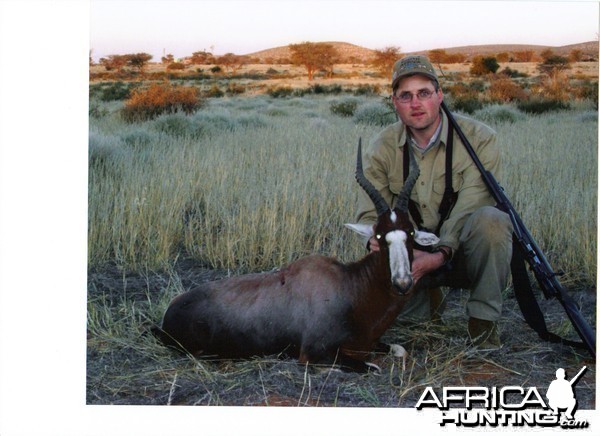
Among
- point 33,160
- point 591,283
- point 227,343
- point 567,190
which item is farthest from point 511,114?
point 33,160

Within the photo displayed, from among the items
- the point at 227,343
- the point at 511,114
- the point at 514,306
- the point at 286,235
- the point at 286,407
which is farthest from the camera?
the point at 511,114

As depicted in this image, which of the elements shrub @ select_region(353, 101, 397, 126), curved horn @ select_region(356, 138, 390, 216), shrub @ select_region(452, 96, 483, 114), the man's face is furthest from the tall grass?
curved horn @ select_region(356, 138, 390, 216)

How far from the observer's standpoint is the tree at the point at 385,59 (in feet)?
18.4

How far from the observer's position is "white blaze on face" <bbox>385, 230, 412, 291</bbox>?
4.15m

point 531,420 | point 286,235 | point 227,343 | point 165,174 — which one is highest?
point 165,174

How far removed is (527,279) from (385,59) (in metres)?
2.06

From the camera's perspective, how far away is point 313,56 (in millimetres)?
5793

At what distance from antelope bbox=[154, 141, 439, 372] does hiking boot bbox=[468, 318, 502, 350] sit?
0.58m

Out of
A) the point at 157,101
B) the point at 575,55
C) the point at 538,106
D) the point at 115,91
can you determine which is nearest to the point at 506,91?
the point at 538,106

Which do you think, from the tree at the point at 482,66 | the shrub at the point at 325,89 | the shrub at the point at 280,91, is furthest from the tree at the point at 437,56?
the shrub at the point at 280,91

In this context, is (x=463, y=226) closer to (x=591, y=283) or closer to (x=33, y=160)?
(x=591, y=283)

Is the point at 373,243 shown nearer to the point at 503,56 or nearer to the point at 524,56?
the point at 503,56

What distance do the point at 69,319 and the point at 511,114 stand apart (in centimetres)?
417

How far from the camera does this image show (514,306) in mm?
5379
